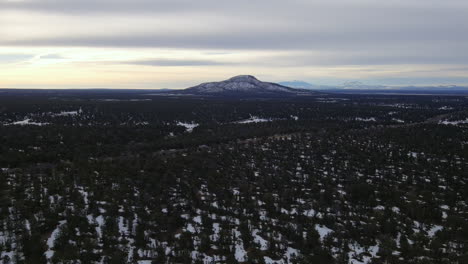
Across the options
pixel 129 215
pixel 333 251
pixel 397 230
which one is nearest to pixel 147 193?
pixel 129 215

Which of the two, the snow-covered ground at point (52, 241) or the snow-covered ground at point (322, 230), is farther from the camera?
the snow-covered ground at point (322, 230)

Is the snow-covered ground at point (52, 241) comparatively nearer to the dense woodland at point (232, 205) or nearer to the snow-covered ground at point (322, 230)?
the dense woodland at point (232, 205)

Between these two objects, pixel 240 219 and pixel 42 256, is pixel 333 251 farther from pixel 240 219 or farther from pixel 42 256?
pixel 42 256

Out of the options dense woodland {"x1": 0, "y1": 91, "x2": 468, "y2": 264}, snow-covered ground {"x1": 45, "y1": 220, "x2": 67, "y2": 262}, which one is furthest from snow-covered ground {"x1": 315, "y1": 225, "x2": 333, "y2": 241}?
snow-covered ground {"x1": 45, "y1": 220, "x2": 67, "y2": 262}

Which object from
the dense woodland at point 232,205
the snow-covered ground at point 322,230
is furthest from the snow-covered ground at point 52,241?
the snow-covered ground at point 322,230

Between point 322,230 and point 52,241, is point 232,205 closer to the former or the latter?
point 322,230

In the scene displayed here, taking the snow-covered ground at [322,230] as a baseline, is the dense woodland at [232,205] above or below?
above

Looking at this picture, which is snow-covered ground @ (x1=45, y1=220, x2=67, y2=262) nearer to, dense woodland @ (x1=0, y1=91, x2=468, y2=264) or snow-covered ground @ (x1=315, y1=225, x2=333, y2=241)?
dense woodland @ (x1=0, y1=91, x2=468, y2=264)

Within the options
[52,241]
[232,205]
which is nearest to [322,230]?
[232,205]

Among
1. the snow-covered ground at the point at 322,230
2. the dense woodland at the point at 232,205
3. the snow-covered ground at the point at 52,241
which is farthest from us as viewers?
the snow-covered ground at the point at 322,230

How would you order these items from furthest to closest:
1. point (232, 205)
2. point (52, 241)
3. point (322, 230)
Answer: point (232, 205) < point (322, 230) < point (52, 241)

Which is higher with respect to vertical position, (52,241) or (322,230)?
(52,241)
